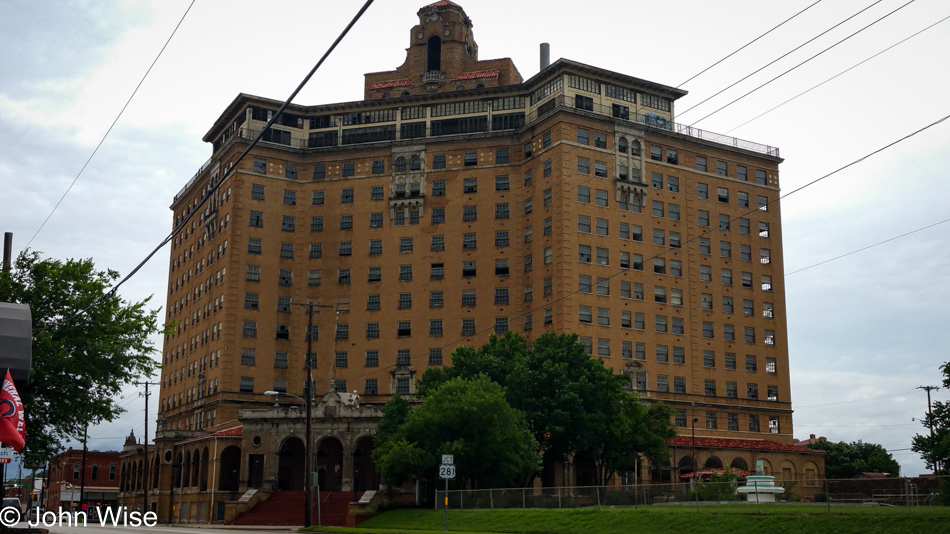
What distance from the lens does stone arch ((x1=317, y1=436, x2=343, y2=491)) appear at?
8575 centimetres

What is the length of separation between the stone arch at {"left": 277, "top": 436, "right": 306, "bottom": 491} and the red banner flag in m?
70.4

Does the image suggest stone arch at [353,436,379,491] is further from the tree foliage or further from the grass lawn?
the grass lawn

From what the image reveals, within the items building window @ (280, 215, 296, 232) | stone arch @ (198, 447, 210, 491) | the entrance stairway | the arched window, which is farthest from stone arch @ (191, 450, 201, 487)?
the arched window

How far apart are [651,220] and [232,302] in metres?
44.4

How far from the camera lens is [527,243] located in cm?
9738

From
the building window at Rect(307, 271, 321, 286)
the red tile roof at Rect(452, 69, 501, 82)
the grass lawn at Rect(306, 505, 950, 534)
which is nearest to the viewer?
the grass lawn at Rect(306, 505, 950, 534)

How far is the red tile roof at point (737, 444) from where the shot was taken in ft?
299

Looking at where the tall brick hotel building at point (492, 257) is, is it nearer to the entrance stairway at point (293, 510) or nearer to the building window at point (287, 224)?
the building window at point (287, 224)

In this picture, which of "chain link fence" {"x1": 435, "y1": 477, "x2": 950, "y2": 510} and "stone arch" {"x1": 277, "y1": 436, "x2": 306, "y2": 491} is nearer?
"chain link fence" {"x1": 435, "y1": 477, "x2": 950, "y2": 510}

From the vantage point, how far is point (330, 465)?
288 feet

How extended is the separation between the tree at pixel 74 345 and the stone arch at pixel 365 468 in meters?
33.5

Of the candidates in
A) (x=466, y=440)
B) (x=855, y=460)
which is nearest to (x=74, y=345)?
(x=466, y=440)

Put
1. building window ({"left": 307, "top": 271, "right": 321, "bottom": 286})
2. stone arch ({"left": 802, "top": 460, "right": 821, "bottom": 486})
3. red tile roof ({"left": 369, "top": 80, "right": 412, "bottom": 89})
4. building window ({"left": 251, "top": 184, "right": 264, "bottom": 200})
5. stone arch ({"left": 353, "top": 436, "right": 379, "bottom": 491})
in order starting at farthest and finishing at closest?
red tile roof ({"left": 369, "top": 80, "right": 412, "bottom": 89}), building window ({"left": 251, "top": 184, "right": 264, "bottom": 200}), building window ({"left": 307, "top": 271, "right": 321, "bottom": 286}), stone arch ({"left": 802, "top": 460, "right": 821, "bottom": 486}), stone arch ({"left": 353, "top": 436, "right": 379, "bottom": 491})

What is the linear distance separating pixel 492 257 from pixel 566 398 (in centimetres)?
3400
